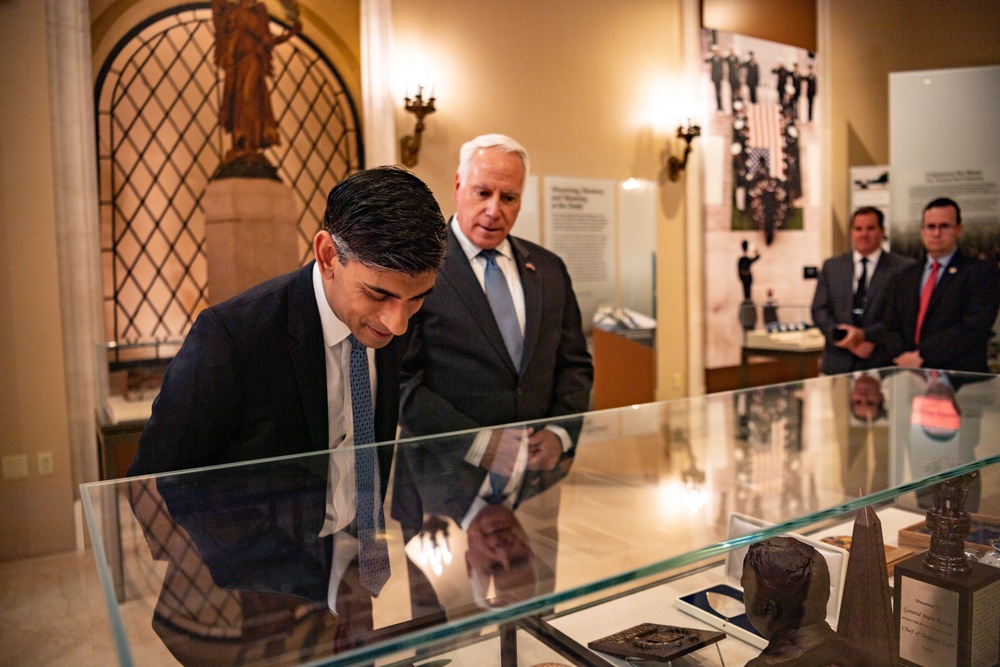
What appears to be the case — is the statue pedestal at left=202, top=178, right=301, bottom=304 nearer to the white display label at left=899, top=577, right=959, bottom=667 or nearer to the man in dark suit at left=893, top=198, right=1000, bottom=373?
the man in dark suit at left=893, top=198, right=1000, bottom=373

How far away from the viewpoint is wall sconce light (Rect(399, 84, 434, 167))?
5230 millimetres

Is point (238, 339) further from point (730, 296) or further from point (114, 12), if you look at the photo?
point (730, 296)

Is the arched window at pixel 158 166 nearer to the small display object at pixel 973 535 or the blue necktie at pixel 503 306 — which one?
the blue necktie at pixel 503 306

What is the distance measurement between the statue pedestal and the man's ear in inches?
136

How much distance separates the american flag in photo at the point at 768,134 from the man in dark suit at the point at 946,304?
316cm

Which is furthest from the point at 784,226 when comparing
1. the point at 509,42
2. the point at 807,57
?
the point at 509,42

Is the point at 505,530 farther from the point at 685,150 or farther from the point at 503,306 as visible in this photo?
the point at 685,150

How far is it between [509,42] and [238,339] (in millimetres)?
4973

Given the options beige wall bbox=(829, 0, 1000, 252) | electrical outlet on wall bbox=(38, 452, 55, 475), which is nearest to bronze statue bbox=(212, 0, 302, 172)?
electrical outlet on wall bbox=(38, 452, 55, 475)

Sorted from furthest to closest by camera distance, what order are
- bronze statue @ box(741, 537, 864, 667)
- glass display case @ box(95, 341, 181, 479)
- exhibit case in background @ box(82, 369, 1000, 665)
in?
glass display case @ box(95, 341, 181, 479) → bronze statue @ box(741, 537, 864, 667) → exhibit case in background @ box(82, 369, 1000, 665)

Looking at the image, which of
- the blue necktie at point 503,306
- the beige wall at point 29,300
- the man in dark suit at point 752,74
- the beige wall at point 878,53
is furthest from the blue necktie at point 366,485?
the beige wall at point 878,53

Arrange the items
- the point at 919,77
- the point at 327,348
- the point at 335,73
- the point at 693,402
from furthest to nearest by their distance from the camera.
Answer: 1. the point at 919,77
2. the point at 335,73
3. the point at 693,402
4. the point at 327,348

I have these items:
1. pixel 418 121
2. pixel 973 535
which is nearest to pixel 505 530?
pixel 973 535

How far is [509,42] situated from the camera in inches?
233
